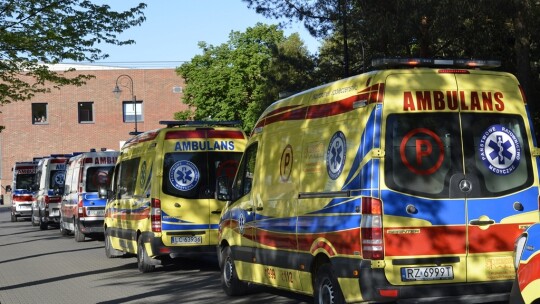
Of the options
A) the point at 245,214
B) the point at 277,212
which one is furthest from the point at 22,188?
the point at 277,212

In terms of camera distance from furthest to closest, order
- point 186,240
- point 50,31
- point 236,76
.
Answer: point 236,76, point 50,31, point 186,240

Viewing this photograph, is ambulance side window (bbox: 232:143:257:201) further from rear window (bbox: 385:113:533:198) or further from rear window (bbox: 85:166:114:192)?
rear window (bbox: 85:166:114:192)

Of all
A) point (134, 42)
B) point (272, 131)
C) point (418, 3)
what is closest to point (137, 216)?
point (272, 131)

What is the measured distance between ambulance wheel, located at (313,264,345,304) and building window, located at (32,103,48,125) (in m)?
70.6

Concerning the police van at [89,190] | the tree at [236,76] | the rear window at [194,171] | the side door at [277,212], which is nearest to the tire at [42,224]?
the police van at [89,190]

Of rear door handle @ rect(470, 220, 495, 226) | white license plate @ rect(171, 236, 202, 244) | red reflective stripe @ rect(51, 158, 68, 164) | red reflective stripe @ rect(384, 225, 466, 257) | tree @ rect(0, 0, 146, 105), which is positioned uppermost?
tree @ rect(0, 0, 146, 105)

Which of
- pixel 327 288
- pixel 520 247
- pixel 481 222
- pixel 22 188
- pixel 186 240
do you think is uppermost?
pixel 22 188

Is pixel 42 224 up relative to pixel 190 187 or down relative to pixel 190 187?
down

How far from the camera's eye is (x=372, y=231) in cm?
831

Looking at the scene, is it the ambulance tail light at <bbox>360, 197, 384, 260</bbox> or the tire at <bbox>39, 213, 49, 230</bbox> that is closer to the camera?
the ambulance tail light at <bbox>360, 197, 384, 260</bbox>

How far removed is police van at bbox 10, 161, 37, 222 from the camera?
41219mm

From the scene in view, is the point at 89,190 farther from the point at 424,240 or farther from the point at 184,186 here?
the point at 424,240

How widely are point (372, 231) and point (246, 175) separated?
3898 millimetres

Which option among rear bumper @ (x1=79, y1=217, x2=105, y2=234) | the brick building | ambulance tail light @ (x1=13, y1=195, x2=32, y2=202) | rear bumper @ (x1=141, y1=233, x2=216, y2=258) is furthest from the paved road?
the brick building
